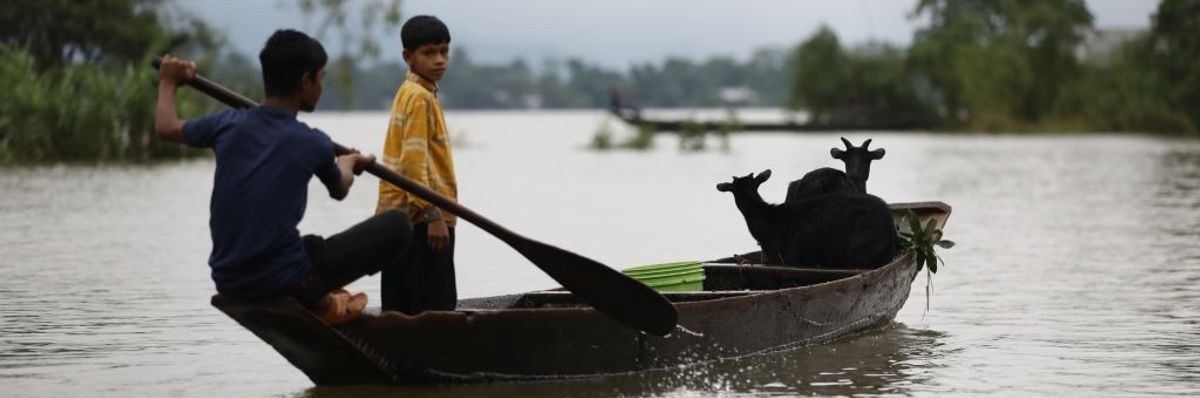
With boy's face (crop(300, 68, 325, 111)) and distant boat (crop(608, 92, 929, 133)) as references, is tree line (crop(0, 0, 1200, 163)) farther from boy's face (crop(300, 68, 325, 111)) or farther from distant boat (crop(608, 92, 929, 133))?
boy's face (crop(300, 68, 325, 111))

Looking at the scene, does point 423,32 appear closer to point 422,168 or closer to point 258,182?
point 422,168

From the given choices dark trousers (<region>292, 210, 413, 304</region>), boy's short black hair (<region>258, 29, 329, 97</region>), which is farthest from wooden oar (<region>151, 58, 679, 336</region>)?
boy's short black hair (<region>258, 29, 329, 97</region>)

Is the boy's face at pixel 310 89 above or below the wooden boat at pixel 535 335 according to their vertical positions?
above

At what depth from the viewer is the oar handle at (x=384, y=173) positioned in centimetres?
632

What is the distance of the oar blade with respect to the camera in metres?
6.98

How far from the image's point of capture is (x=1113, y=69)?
5450 cm

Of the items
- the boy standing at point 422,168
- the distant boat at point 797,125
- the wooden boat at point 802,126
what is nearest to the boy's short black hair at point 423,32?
the boy standing at point 422,168

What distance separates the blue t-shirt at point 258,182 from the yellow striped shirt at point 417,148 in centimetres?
73

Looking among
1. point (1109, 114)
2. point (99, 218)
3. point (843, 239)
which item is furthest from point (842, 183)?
point (1109, 114)

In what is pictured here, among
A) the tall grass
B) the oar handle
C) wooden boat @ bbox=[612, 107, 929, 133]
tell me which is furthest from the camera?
wooden boat @ bbox=[612, 107, 929, 133]

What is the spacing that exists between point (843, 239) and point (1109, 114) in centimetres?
4613

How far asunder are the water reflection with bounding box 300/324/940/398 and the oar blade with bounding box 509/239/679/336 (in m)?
0.36

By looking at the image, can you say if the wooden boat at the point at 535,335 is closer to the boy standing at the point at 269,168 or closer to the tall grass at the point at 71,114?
the boy standing at the point at 269,168

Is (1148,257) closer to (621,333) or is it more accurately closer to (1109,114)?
(621,333)
